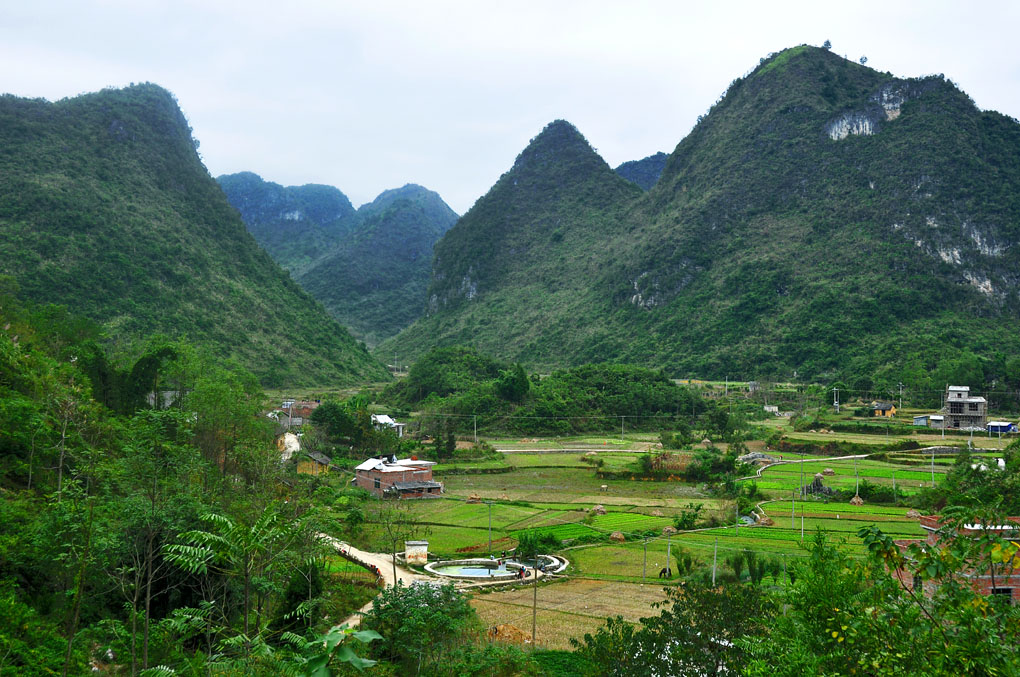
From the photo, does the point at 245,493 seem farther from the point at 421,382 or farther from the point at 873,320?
the point at 873,320

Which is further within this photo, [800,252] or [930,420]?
[800,252]

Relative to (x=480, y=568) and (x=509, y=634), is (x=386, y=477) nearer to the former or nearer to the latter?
(x=480, y=568)

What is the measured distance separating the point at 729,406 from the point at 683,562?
54.9m

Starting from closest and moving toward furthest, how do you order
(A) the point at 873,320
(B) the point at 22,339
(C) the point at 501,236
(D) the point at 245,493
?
(D) the point at 245,493 → (B) the point at 22,339 → (A) the point at 873,320 → (C) the point at 501,236

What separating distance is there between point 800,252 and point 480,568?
362 ft

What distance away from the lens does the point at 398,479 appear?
48.7 meters

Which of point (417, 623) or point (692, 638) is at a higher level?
point (692, 638)

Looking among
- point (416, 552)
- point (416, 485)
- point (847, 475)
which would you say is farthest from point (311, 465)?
point (847, 475)

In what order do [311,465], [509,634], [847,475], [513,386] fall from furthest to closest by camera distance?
[513,386] < [847,475] < [311,465] < [509,634]

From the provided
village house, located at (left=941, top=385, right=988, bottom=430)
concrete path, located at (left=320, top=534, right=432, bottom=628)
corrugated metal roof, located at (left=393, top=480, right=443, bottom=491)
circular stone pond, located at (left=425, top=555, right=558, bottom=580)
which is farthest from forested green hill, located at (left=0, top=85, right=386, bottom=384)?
village house, located at (left=941, top=385, right=988, bottom=430)

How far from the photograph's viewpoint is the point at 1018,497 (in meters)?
31.1

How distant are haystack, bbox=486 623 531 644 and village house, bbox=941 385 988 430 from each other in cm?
6021

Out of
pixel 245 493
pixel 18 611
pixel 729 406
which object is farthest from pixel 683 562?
pixel 729 406

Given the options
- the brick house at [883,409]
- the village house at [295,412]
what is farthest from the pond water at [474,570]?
the brick house at [883,409]
